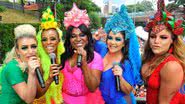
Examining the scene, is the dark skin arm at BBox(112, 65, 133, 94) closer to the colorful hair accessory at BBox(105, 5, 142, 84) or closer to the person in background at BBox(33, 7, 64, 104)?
the colorful hair accessory at BBox(105, 5, 142, 84)

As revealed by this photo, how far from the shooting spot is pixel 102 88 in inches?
138

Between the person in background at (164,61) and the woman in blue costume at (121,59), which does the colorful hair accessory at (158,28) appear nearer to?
the person in background at (164,61)

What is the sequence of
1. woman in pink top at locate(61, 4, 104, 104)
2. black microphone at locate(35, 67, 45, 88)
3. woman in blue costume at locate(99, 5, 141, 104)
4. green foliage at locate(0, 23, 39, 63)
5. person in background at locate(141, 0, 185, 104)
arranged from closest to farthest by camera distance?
black microphone at locate(35, 67, 45, 88)
person in background at locate(141, 0, 185, 104)
woman in pink top at locate(61, 4, 104, 104)
woman in blue costume at locate(99, 5, 141, 104)
green foliage at locate(0, 23, 39, 63)

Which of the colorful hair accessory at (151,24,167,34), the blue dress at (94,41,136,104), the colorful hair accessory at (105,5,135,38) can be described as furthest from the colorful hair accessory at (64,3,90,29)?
the colorful hair accessory at (151,24,167,34)

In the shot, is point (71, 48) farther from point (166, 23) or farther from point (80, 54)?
point (166, 23)

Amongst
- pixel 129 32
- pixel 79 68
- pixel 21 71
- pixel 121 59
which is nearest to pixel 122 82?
pixel 121 59

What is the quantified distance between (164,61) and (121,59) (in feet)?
2.04

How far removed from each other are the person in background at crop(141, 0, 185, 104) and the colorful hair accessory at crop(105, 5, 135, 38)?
283mm

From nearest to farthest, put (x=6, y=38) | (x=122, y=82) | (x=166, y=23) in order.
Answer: (x=166, y=23), (x=122, y=82), (x=6, y=38)

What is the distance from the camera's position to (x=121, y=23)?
3502mm

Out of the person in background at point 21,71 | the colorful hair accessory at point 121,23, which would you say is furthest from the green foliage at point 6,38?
the person in background at point 21,71

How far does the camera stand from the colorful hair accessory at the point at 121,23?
347 centimetres

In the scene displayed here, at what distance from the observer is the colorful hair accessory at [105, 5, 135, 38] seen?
11.4 feet

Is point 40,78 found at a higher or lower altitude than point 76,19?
lower
